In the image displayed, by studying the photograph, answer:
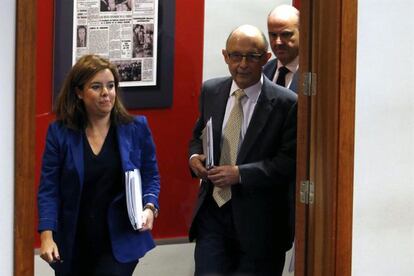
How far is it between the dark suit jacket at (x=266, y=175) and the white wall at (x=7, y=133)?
1.20m

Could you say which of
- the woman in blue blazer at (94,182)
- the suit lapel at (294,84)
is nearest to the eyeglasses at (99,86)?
the woman in blue blazer at (94,182)

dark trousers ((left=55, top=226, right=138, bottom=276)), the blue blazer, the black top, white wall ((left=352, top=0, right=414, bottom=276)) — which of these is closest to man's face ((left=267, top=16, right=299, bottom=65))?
white wall ((left=352, top=0, right=414, bottom=276))

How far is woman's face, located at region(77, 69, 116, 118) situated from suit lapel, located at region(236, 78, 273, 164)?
2.11 feet

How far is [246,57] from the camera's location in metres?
4.52

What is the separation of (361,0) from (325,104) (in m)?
0.43

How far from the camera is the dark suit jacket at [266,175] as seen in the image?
4.44m

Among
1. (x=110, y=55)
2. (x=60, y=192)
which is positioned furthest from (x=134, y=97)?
(x=60, y=192)

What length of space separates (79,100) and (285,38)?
114 centimetres

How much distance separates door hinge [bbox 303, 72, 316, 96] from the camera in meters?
4.04

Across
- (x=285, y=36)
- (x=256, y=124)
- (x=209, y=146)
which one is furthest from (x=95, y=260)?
(x=285, y=36)

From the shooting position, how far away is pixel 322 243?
4023 millimetres

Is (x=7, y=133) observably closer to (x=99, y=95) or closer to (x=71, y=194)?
(x=71, y=194)

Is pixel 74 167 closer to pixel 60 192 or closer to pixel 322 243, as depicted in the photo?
pixel 60 192

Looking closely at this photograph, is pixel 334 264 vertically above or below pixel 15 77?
below
